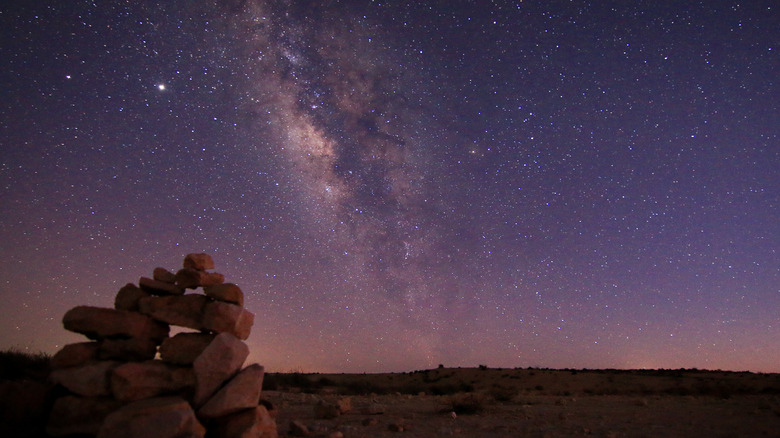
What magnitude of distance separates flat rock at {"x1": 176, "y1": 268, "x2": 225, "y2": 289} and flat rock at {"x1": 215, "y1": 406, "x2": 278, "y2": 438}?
2.80 m

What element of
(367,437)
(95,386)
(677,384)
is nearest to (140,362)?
(95,386)

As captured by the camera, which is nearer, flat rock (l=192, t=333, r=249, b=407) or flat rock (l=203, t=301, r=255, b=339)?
flat rock (l=192, t=333, r=249, b=407)

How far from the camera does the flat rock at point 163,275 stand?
31.8 ft

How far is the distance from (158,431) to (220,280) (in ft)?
Answer: 11.9

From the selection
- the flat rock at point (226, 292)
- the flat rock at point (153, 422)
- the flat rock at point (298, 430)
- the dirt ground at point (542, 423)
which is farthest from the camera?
the dirt ground at point (542, 423)

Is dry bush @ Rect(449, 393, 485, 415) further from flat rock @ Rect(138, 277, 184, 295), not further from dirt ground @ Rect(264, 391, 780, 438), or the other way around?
flat rock @ Rect(138, 277, 184, 295)

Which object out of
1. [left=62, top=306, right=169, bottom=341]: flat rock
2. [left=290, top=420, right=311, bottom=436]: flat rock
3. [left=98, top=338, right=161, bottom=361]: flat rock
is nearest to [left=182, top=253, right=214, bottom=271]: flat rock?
[left=62, top=306, right=169, bottom=341]: flat rock

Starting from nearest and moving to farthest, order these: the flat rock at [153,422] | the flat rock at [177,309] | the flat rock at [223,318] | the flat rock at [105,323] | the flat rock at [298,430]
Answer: the flat rock at [153,422] → the flat rock at [223,318] → the flat rock at [105,323] → the flat rock at [177,309] → the flat rock at [298,430]

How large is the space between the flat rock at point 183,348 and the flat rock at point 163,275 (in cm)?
129

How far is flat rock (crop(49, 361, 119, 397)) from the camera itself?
822 cm

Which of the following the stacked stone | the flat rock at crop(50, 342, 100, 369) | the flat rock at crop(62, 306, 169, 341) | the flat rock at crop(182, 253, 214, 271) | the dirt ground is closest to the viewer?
the stacked stone

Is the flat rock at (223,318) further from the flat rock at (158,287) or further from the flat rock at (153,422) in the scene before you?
the flat rock at (153,422)

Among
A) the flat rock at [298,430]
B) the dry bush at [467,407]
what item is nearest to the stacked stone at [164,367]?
the flat rock at [298,430]

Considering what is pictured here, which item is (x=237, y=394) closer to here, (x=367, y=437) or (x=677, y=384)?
(x=367, y=437)
